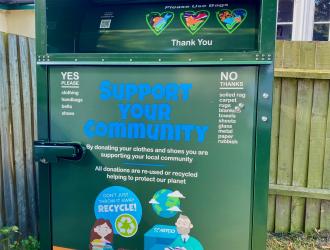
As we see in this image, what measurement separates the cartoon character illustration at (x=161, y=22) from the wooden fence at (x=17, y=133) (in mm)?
1154

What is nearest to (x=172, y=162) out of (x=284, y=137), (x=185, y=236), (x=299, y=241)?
(x=185, y=236)

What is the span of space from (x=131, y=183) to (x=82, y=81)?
2.17 feet

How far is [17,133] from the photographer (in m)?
3.16

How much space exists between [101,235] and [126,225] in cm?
17

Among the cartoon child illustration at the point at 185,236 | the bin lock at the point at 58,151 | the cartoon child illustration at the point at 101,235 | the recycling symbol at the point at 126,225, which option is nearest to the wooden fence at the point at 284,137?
the bin lock at the point at 58,151

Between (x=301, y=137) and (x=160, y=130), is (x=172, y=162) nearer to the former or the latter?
(x=160, y=130)

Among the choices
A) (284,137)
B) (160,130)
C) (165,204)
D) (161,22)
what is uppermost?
(161,22)

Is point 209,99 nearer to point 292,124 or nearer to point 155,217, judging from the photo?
point 155,217

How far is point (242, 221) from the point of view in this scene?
7.34ft

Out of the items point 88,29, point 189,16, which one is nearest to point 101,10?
point 88,29

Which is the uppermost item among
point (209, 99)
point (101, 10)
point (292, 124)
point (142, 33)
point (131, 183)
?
point (101, 10)

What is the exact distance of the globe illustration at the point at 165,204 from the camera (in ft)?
7.60

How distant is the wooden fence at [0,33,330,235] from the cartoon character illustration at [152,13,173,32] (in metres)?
1.16

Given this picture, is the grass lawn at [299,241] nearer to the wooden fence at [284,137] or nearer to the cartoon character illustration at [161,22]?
the wooden fence at [284,137]
